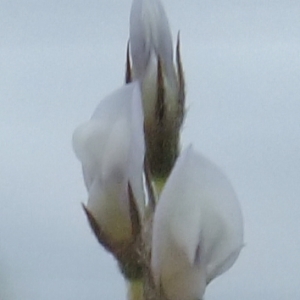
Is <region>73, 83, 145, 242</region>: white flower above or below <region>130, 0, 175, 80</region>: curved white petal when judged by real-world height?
below

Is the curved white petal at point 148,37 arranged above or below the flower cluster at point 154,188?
above

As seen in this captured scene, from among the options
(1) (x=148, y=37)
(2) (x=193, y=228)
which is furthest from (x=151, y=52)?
(2) (x=193, y=228)

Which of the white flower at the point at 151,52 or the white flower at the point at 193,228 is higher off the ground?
the white flower at the point at 151,52

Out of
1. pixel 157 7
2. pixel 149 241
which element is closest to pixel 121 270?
pixel 149 241

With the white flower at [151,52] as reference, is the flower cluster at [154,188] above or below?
below

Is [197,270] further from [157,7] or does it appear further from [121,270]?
[157,7]

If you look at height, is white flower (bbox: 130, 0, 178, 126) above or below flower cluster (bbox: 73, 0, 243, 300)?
above
